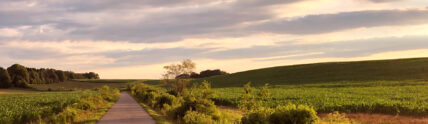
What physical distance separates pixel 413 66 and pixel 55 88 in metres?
94.0

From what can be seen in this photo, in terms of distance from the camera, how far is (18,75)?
352 feet

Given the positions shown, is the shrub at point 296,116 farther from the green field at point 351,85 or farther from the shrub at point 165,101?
the shrub at point 165,101

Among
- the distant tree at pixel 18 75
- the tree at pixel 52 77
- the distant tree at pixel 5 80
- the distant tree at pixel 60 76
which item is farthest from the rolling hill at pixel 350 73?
the distant tree at pixel 60 76

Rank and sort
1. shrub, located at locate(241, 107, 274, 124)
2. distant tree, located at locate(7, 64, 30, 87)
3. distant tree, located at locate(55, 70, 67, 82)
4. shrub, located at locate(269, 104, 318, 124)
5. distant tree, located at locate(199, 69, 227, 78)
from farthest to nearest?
distant tree, located at locate(199, 69, 227, 78)
distant tree, located at locate(55, 70, 67, 82)
distant tree, located at locate(7, 64, 30, 87)
shrub, located at locate(241, 107, 274, 124)
shrub, located at locate(269, 104, 318, 124)

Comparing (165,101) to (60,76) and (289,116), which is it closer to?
(289,116)

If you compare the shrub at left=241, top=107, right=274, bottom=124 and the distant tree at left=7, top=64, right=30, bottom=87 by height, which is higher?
the distant tree at left=7, top=64, right=30, bottom=87

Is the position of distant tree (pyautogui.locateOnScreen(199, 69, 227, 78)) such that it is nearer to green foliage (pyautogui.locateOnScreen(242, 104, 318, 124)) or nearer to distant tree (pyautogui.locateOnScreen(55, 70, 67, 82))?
distant tree (pyautogui.locateOnScreen(55, 70, 67, 82))

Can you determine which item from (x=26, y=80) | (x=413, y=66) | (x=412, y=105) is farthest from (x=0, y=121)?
(x=26, y=80)

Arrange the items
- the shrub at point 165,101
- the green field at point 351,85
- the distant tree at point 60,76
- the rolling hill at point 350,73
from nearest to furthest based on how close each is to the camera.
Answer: the green field at point 351,85
the shrub at point 165,101
the rolling hill at point 350,73
the distant tree at point 60,76

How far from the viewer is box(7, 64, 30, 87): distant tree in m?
106

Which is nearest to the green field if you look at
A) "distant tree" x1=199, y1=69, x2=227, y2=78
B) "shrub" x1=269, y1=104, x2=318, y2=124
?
"shrub" x1=269, y1=104, x2=318, y2=124

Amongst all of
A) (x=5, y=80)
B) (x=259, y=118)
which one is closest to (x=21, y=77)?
(x=5, y=80)

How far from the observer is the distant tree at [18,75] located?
106 m

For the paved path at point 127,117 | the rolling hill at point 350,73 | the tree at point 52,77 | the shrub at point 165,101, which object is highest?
the tree at point 52,77
